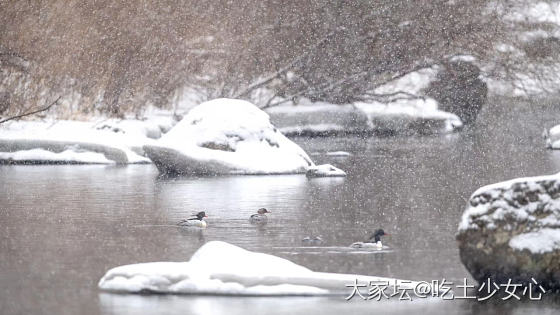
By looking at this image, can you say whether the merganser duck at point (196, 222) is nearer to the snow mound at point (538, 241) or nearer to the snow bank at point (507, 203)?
the snow bank at point (507, 203)

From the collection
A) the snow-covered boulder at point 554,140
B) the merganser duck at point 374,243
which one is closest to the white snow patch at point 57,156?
the snow-covered boulder at point 554,140

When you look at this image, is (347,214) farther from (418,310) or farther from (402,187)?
(418,310)

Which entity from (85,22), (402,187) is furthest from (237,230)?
(85,22)

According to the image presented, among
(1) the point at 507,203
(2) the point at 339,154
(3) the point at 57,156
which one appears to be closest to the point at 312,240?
(1) the point at 507,203

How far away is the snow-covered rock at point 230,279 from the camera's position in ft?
28.5

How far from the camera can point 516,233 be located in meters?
8.79

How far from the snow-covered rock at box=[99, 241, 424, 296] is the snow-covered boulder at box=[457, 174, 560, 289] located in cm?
57

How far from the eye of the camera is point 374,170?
22734 mm

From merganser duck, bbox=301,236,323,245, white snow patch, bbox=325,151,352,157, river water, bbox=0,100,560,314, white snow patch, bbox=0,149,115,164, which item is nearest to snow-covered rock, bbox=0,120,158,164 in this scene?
white snow patch, bbox=0,149,115,164

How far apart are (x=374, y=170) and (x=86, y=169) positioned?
5.56m

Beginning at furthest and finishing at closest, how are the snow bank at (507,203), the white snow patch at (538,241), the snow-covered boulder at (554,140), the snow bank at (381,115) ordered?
the snow bank at (381,115) < the snow-covered boulder at (554,140) < the snow bank at (507,203) < the white snow patch at (538,241)

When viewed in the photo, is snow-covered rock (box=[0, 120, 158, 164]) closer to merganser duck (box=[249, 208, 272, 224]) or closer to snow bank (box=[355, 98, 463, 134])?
merganser duck (box=[249, 208, 272, 224])

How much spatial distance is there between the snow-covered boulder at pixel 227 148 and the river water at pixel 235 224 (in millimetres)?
640

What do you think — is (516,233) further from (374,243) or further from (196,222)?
(196,222)
